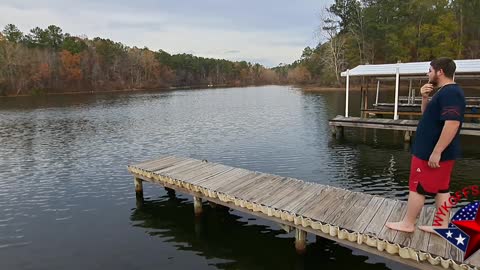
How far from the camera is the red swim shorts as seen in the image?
4234mm

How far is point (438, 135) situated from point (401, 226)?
1690 millimetres

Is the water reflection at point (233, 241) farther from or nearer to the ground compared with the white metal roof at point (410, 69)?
nearer to the ground

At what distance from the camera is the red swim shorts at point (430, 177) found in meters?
4.23

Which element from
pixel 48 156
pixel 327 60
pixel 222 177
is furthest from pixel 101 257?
pixel 327 60

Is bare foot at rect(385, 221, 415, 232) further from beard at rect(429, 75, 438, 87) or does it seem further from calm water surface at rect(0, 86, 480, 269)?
beard at rect(429, 75, 438, 87)

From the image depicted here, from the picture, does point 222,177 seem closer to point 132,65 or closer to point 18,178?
point 18,178

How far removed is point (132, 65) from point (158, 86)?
837 cm

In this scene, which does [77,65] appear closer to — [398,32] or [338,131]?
[398,32]

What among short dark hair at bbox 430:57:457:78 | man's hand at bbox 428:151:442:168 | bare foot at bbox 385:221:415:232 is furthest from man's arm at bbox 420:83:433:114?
bare foot at bbox 385:221:415:232

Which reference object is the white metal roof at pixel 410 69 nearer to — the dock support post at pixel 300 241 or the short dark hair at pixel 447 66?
the dock support post at pixel 300 241

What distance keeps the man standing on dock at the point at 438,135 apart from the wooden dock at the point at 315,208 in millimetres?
734

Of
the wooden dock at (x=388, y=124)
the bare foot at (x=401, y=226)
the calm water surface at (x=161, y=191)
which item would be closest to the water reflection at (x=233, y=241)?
the calm water surface at (x=161, y=191)

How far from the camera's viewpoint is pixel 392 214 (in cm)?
588

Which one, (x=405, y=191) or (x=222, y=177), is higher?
(x=222, y=177)
